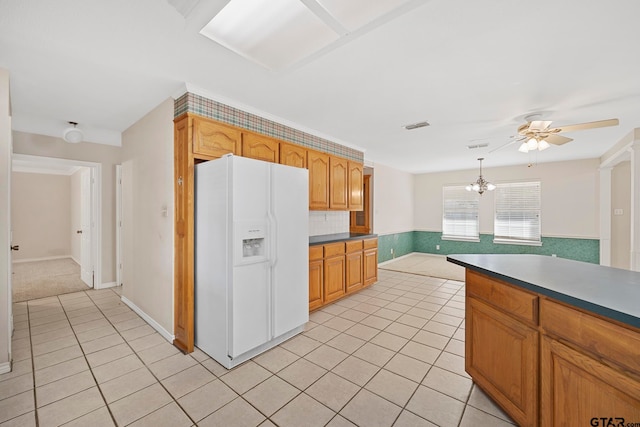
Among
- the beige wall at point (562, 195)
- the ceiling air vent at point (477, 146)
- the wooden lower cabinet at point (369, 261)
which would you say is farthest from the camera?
the beige wall at point (562, 195)

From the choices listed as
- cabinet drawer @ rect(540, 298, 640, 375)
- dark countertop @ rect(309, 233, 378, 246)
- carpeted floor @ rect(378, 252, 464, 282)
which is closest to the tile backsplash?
dark countertop @ rect(309, 233, 378, 246)

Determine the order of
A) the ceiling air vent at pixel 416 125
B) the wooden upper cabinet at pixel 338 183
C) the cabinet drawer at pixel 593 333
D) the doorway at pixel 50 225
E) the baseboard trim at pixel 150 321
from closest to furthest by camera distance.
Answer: the cabinet drawer at pixel 593 333
the baseboard trim at pixel 150 321
the ceiling air vent at pixel 416 125
the wooden upper cabinet at pixel 338 183
the doorway at pixel 50 225

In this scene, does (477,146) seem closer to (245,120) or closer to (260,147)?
(260,147)

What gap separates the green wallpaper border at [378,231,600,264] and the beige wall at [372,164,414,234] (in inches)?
11.3

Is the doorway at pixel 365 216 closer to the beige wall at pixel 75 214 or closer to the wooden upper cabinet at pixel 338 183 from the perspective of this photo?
the wooden upper cabinet at pixel 338 183

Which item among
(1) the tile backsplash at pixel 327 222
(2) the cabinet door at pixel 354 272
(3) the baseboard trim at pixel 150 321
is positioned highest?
(1) the tile backsplash at pixel 327 222

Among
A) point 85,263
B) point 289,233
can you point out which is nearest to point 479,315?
point 289,233

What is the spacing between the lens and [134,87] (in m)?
2.52

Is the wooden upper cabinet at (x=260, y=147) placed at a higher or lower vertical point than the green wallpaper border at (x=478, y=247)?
→ higher

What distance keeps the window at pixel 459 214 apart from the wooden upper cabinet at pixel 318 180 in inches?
201

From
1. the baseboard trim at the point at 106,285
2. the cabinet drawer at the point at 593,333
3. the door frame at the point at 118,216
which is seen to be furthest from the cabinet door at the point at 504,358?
the baseboard trim at the point at 106,285

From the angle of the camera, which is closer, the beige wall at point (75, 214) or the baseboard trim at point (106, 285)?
the baseboard trim at point (106, 285)

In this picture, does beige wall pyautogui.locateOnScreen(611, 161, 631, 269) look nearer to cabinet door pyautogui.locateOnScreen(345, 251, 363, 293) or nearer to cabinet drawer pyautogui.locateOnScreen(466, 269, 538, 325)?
cabinet door pyautogui.locateOnScreen(345, 251, 363, 293)

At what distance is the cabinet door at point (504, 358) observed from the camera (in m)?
1.43
